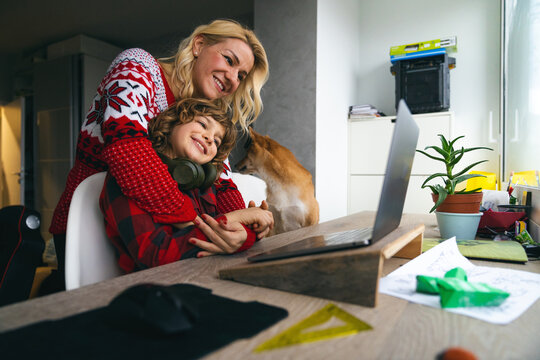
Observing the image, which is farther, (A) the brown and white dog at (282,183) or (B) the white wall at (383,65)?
(B) the white wall at (383,65)

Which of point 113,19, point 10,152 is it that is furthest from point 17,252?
point 10,152

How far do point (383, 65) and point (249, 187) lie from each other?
2.80 metres

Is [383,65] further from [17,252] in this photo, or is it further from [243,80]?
[17,252]

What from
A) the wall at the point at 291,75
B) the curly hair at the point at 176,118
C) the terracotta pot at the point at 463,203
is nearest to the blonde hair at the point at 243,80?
the curly hair at the point at 176,118

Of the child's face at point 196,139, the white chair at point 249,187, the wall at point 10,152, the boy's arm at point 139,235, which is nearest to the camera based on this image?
the boy's arm at point 139,235

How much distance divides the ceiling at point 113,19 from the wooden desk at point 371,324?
13.5 ft

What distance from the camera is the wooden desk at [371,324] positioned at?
1.15ft

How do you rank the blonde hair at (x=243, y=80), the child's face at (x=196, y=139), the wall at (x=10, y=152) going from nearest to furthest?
the child's face at (x=196, y=139)
the blonde hair at (x=243, y=80)
the wall at (x=10, y=152)

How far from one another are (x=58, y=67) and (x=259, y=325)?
5.32 metres

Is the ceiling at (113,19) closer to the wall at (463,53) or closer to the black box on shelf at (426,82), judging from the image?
the wall at (463,53)

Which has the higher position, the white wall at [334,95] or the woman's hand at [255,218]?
the white wall at [334,95]

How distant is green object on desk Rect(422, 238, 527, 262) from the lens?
778 millimetres

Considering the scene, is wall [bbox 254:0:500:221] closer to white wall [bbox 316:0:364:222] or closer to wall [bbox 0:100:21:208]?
white wall [bbox 316:0:364:222]

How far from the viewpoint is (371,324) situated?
0.42 metres
